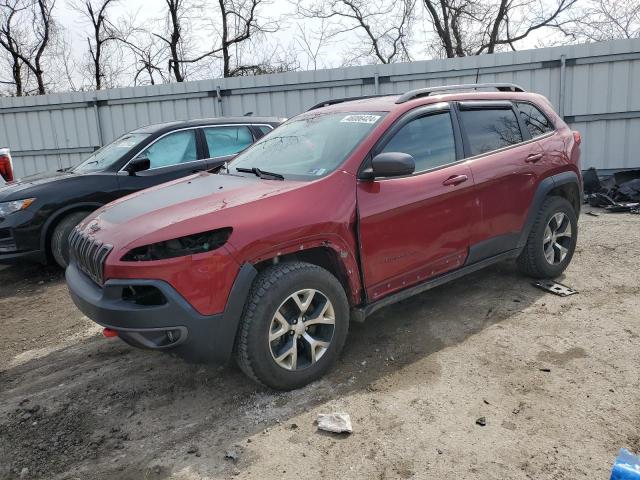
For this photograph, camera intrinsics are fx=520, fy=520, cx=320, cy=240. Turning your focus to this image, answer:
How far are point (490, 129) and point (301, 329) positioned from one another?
2.45 m

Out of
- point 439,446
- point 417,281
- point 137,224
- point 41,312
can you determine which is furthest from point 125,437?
point 41,312

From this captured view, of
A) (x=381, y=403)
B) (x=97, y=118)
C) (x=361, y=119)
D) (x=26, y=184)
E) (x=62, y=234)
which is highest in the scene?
(x=97, y=118)

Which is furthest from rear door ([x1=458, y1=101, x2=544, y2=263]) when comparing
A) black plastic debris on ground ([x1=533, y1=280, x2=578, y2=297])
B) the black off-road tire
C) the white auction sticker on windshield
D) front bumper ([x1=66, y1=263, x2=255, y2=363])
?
front bumper ([x1=66, y1=263, x2=255, y2=363])

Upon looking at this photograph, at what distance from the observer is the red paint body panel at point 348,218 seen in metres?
2.84

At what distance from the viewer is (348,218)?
3293 mm

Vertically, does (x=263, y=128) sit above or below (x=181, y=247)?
above

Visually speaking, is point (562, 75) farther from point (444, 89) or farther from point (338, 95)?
point (444, 89)

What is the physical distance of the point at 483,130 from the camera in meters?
4.29

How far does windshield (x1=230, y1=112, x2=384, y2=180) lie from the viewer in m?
3.56

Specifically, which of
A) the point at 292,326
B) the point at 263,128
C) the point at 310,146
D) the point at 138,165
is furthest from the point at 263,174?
the point at 263,128

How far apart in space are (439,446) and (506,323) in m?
1.68

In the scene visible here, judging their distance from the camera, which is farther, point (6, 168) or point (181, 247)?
point (6, 168)

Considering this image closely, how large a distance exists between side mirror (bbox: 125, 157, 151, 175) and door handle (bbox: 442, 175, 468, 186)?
11.8 ft

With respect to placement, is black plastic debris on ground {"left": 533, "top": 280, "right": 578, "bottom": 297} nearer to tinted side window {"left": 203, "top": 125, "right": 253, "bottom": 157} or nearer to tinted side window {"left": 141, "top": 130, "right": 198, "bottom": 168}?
tinted side window {"left": 203, "top": 125, "right": 253, "bottom": 157}
